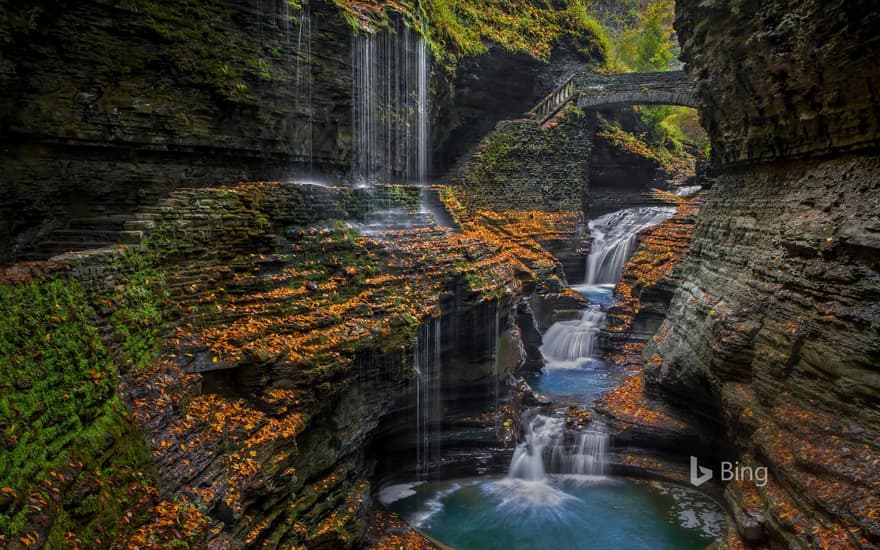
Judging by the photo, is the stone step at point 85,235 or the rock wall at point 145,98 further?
the rock wall at point 145,98

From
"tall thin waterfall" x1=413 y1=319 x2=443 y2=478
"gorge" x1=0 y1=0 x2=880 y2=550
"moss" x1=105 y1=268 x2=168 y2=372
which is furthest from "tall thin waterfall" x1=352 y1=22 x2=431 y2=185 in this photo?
"moss" x1=105 y1=268 x2=168 y2=372

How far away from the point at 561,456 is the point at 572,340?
Answer: 7.39 m

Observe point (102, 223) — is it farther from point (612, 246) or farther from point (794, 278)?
point (612, 246)

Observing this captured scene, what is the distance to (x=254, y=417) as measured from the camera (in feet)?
25.8

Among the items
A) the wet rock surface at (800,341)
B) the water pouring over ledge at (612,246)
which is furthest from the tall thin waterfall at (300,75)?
the water pouring over ledge at (612,246)

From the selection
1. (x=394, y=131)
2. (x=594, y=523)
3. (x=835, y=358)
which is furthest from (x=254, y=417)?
(x=394, y=131)

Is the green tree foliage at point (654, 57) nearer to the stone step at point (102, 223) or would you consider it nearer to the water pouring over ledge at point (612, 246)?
the water pouring over ledge at point (612, 246)

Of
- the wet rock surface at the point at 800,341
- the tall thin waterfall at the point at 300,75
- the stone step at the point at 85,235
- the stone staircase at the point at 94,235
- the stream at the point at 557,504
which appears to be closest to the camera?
the wet rock surface at the point at 800,341

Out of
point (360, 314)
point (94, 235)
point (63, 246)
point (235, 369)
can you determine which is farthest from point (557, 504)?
point (63, 246)

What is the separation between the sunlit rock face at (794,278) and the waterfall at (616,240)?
11.4 meters

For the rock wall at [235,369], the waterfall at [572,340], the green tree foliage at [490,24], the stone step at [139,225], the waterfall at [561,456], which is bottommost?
the waterfall at [561,456]

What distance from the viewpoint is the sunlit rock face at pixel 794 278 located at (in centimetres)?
707

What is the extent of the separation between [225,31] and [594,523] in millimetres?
13877

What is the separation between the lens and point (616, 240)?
959 inches
